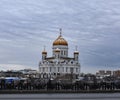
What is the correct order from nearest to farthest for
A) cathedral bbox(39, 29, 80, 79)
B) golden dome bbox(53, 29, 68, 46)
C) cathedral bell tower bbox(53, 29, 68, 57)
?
1. cathedral bbox(39, 29, 80, 79)
2. cathedral bell tower bbox(53, 29, 68, 57)
3. golden dome bbox(53, 29, 68, 46)

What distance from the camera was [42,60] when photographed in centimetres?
19062

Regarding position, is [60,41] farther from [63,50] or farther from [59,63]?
[59,63]

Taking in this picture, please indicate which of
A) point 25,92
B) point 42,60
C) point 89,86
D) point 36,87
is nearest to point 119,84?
point 89,86

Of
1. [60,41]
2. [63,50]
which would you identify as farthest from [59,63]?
[60,41]

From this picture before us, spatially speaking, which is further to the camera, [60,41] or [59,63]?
[60,41]

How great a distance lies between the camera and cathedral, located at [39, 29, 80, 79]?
187250mm

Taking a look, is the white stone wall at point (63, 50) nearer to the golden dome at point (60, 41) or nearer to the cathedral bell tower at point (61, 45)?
the cathedral bell tower at point (61, 45)

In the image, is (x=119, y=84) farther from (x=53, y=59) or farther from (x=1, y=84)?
(x=53, y=59)

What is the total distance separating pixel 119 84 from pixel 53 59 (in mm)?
46248

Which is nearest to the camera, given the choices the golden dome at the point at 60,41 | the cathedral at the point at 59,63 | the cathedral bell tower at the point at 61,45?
the cathedral at the point at 59,63

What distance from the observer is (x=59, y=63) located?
186500 millimetres

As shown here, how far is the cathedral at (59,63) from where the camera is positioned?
614 feet

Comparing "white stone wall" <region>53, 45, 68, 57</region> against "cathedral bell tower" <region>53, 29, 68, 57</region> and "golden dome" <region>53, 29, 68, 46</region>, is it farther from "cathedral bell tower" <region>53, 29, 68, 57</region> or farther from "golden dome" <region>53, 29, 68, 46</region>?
"golden dome" <region>53, 29, 68, 46</region>
